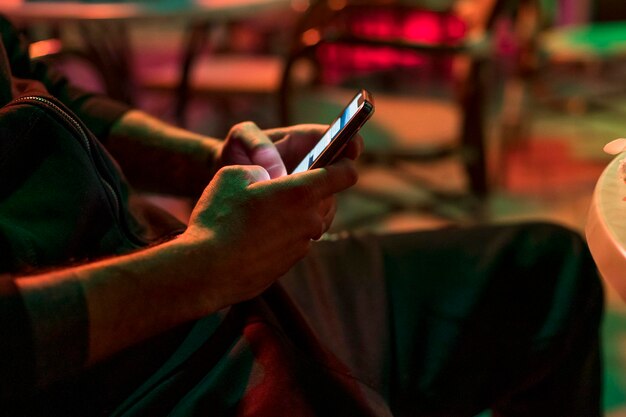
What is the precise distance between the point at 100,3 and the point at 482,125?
3.45 feet

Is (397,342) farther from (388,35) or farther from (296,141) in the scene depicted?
(388,35)

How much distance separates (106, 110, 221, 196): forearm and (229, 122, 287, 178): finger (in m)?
0.10

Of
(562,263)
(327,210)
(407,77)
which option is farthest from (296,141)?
(407,77)

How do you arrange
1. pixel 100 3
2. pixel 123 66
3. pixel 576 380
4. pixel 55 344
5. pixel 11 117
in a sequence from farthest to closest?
pixel 123 66
pixel 100 3
pixel 576 380
pixel 11 117
pixel 55 344

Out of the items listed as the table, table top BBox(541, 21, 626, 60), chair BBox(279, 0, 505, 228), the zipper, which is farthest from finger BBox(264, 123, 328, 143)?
table top BBox(541, 21, 626, 60)

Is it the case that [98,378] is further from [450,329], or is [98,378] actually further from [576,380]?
[576,380]

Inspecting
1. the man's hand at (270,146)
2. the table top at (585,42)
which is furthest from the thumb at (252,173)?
the table top at (585,42)

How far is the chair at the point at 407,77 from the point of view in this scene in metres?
1.65

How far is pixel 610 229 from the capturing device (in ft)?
1.69

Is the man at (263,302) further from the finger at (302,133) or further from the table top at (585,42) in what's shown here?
the table top at (585,42)

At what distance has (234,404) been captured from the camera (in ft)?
1.95

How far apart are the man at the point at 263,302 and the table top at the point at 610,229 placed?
190 millimetres

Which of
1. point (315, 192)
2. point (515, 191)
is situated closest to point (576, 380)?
point (315, 192)

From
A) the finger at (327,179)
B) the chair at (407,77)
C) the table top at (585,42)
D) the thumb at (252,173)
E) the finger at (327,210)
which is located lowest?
the table top at (585,42)
